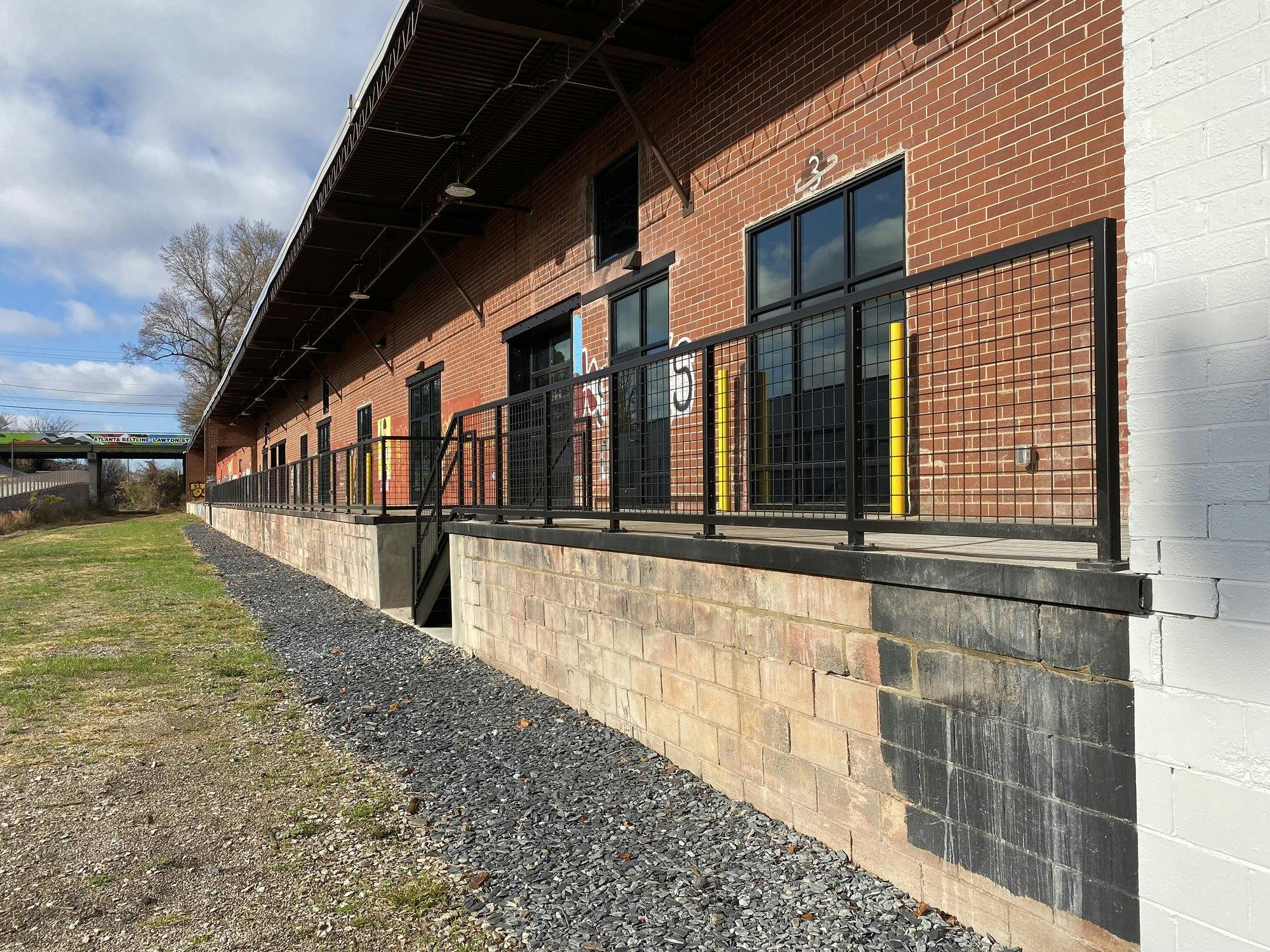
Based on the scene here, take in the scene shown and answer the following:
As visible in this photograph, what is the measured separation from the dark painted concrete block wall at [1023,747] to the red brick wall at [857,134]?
2795mm

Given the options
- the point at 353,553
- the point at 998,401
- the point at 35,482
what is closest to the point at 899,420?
the point at 998,401

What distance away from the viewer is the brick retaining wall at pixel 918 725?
257cm

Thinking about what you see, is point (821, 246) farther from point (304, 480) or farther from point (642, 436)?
point (304, 480)

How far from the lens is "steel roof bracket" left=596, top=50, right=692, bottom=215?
7734 millimetres

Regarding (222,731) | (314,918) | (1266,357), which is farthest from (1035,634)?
(222,731)

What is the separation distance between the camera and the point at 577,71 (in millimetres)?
7973

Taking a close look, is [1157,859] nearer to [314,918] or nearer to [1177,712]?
[1177,712]

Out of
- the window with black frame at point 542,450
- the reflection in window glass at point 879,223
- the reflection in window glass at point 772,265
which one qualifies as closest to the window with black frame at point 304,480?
the window with black frame at point 542,450

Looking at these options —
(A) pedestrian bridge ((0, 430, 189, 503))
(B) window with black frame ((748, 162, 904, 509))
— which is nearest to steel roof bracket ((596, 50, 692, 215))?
(B) window with black frame ((748, 162, 904, 509))

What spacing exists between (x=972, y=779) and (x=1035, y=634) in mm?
584

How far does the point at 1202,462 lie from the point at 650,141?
6561 millimetres

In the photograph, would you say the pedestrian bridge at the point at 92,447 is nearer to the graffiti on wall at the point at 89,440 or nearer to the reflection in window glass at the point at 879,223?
the graffiti on wall at the point at 89,440

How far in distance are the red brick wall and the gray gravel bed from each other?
3551 mm

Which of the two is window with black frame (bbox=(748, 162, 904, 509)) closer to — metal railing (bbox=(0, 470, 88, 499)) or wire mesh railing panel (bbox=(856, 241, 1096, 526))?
wire mesh railing panel (bbox=(856, 241, 1096, 526))
